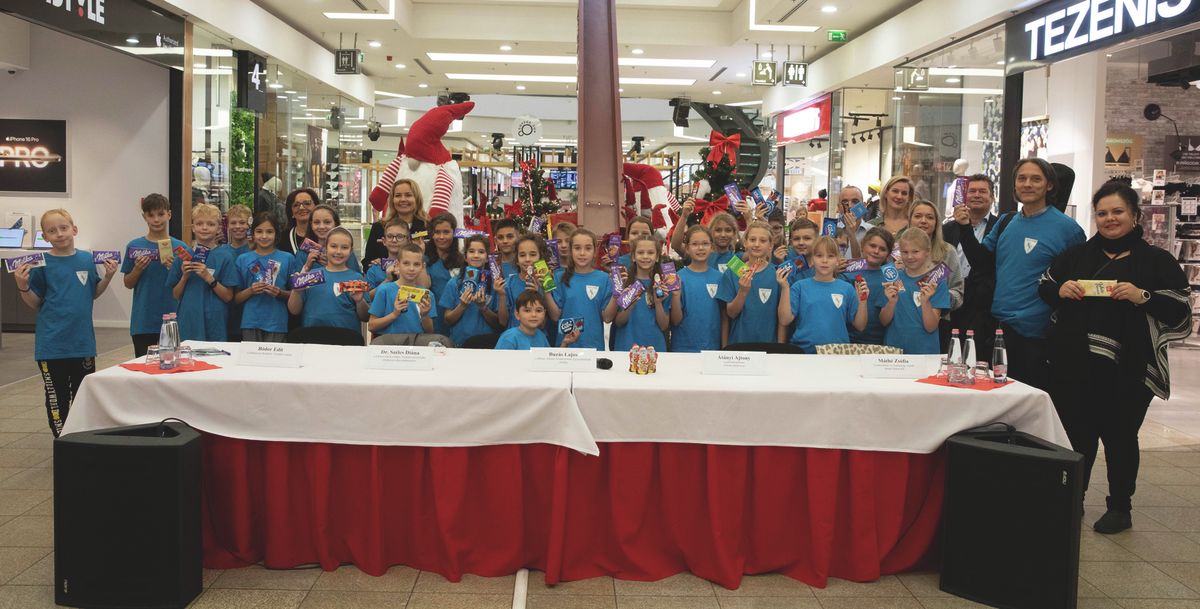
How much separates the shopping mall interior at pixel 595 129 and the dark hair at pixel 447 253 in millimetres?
948

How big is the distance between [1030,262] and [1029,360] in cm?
45

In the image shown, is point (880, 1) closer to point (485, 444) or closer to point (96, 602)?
point (485, 444)

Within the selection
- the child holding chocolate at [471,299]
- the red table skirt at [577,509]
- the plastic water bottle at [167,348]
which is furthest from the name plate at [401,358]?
the child holding chocolate at [471,299]

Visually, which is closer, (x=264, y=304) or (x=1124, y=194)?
(x=1124, y=194)

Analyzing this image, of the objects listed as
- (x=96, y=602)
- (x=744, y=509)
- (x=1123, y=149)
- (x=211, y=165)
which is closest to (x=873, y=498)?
(x=744, y=509)

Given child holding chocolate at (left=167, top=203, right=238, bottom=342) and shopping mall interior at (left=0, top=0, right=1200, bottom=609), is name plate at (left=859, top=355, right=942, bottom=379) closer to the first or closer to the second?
shopping mall interior at (left=0, top=0, right=1200, bottom=609)

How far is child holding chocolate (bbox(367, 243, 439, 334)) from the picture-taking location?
4.07m

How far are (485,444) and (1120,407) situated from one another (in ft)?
8.63

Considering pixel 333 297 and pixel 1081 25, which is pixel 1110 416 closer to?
pixel 333 297

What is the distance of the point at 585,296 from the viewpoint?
425 cm

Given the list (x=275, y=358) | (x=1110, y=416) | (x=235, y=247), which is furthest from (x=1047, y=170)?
(x=235, y=247)

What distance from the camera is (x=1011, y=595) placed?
2.80 metres

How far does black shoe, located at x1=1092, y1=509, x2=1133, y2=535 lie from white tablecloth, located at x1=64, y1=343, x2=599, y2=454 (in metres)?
2.40

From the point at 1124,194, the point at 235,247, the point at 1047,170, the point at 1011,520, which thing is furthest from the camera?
the point at 235,247
